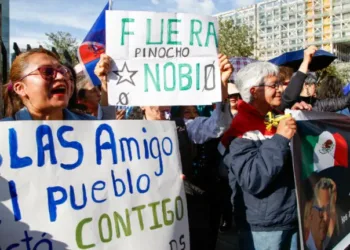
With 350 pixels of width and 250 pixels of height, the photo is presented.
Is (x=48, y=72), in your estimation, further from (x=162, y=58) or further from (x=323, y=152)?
(x=323, y=152)

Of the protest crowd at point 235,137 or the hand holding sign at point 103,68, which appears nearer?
the protest crowd at point 235,137

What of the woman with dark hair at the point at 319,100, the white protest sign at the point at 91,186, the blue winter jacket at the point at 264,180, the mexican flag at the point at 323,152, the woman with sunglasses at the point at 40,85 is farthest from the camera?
the woman with dark hair at the point at 319,100

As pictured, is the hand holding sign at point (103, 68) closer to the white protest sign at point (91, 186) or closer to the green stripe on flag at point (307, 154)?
the white protest sign at point (91, 186)

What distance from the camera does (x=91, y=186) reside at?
1928mm

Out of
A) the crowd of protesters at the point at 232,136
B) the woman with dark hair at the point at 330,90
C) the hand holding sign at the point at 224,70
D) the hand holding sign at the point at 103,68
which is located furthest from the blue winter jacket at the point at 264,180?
the woman with dark hair at the point at 330,90

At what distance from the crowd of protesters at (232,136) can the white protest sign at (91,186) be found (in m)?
0.28

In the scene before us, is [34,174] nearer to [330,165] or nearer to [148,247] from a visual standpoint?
[148,247]

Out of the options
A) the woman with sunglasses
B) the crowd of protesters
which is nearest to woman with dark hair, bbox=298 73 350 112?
the crowd of protesters

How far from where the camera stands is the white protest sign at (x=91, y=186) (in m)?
1.75

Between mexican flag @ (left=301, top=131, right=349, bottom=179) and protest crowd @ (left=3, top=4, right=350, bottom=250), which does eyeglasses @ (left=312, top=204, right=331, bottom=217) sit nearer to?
protest crowd @ (left=3, top=4, right=350, bottom=250)

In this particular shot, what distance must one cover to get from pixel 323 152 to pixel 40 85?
1713mm

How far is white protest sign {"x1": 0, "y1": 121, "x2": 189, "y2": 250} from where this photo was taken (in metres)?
1.75

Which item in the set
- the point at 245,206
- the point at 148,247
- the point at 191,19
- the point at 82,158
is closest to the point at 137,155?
the point at 82,158

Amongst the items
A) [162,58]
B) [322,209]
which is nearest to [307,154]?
[322,209]
